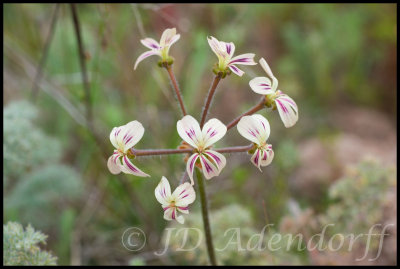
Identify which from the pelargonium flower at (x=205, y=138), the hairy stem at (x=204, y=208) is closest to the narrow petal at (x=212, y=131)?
the pelargonium flower at (x=205, y=138)

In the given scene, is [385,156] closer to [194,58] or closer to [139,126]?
[194,58]

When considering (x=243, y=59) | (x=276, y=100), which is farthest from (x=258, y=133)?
(x=243, y=59)

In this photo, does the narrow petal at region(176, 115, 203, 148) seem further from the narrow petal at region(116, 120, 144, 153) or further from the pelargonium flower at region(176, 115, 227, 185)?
the narrow petal at region(116, 120, 144, 153)

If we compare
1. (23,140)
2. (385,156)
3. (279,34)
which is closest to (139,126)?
(23,140)

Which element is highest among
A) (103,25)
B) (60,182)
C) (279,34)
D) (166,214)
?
(279,34)

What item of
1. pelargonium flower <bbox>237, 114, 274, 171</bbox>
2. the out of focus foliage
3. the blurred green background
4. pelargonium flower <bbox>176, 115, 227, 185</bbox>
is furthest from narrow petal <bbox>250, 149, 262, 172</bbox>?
the out of focus foliage

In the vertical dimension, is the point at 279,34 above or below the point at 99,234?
above

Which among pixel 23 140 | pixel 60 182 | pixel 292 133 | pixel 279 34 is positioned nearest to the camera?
pixel 23 140
